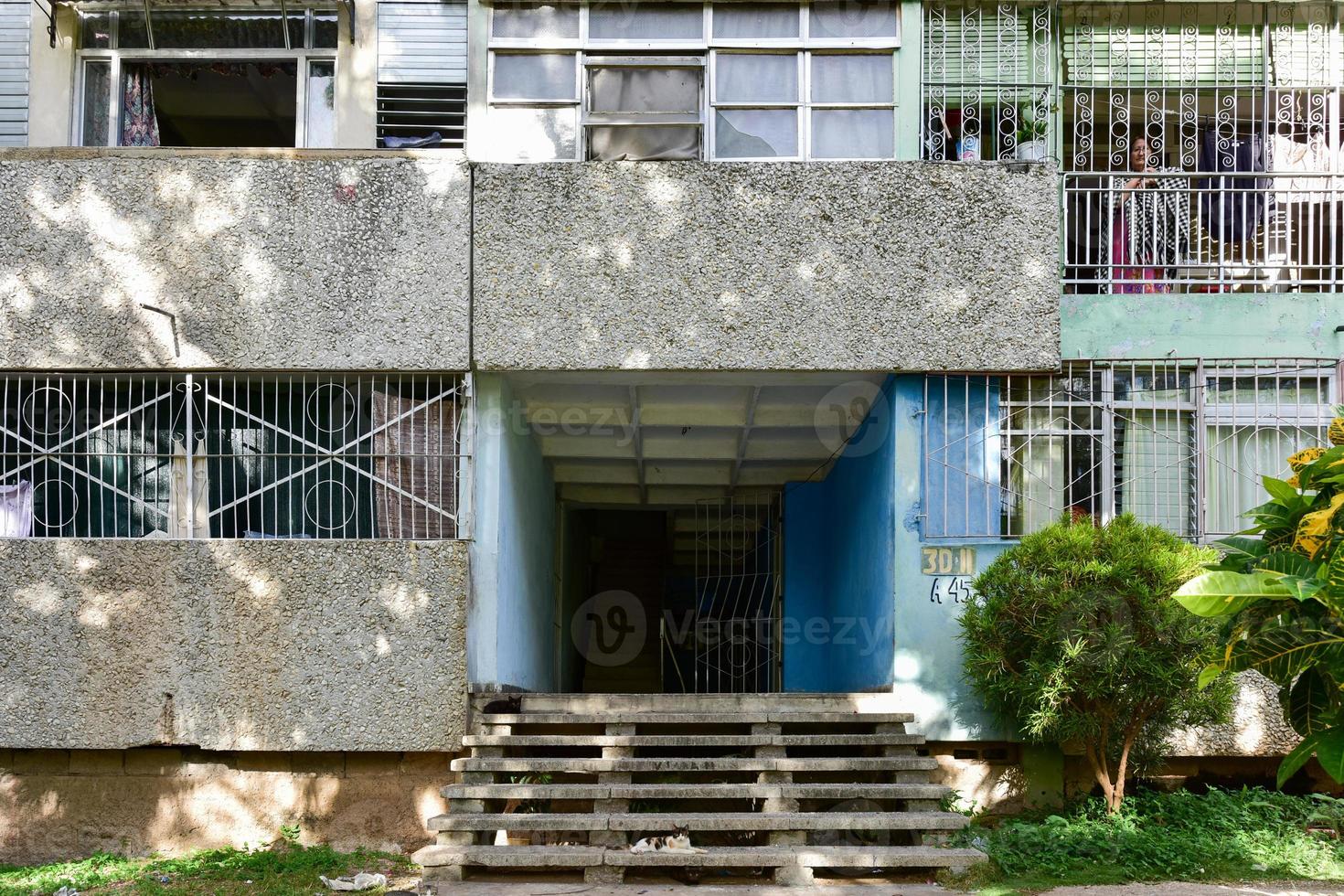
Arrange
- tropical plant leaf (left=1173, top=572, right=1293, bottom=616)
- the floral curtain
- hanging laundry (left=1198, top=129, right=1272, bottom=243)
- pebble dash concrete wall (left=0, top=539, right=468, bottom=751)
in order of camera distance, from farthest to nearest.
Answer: hanging laundry (left=1198, top=129, right=1272, bottom=243)
the floral curtain
pebble dash concrete wall (left=0, top=539, right=468, bottom=751)
tropical plant leaf (left=1173, top=572, right=1293, bottom=616)

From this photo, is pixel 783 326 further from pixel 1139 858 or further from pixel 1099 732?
pixel 1139 858

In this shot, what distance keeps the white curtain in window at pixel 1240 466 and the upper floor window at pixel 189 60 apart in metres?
6.31

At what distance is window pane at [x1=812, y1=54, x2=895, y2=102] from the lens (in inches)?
319

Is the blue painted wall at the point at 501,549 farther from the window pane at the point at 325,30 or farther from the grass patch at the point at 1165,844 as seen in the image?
the grass patch at the point at 1165,844

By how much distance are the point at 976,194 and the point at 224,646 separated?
5519 millimetres

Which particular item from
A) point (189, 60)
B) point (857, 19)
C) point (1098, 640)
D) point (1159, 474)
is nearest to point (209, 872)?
point (1098, 640)

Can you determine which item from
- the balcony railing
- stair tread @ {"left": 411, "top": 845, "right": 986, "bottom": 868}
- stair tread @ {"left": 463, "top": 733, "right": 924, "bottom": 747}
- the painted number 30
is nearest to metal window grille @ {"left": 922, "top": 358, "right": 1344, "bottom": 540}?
the painted number 30

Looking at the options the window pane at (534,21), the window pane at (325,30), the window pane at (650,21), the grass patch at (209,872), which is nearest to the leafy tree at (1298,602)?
the grass patch at (209,872)

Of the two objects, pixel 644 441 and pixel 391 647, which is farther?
pixel 644 441

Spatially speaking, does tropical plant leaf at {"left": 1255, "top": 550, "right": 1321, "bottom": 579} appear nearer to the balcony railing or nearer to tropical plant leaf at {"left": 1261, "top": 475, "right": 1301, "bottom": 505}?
tropical plant leaf at {"left": 1261, "top": 475, "right": 1301, "bottom": 505}

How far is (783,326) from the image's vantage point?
772cm

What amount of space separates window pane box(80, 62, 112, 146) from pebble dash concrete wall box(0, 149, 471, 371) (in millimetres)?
483

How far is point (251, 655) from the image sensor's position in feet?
24.5

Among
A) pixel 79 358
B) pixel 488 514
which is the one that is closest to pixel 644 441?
pixel 488 514
